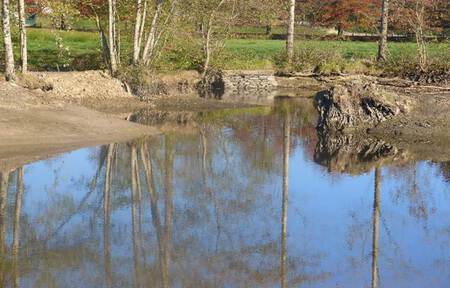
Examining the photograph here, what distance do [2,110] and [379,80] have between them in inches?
699

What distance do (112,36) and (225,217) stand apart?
55.6 feet

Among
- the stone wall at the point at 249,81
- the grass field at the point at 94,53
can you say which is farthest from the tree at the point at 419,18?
the stone wall at the point at 249,81

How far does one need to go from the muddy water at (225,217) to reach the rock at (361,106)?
77.7 inches

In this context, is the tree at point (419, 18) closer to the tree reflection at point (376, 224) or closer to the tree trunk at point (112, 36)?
the tree trunk at point (112, 36)

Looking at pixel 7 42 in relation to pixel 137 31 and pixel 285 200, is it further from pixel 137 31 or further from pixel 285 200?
pixel 285 200

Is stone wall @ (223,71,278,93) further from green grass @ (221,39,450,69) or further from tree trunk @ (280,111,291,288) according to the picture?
tree trunk @ (280,111,291,288)

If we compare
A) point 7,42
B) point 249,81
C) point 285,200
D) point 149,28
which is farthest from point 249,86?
point 285,200

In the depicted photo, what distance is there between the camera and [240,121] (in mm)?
25109

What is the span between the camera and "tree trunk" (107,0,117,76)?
27.7 m

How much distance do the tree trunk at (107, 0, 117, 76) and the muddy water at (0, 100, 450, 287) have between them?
8.88 metres

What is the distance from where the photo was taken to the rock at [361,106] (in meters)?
22.1

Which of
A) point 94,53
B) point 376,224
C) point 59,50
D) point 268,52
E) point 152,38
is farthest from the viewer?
point 268,52

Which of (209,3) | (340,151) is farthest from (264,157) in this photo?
(209,3)

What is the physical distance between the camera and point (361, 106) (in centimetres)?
2236
